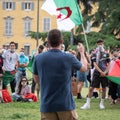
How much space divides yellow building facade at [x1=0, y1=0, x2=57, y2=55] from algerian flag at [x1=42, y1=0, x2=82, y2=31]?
6583 cm

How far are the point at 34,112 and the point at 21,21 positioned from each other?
69018 mm

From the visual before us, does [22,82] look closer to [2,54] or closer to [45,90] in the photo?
[2,54]

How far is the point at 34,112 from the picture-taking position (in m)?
11.2

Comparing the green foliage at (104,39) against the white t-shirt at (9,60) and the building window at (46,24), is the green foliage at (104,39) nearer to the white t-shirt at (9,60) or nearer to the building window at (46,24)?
the white t-shirt at (9,60)

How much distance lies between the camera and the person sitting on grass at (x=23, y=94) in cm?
1352

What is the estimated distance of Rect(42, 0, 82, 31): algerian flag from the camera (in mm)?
12802

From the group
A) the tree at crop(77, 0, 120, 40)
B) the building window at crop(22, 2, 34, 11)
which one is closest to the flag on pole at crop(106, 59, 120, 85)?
the tree at crop(77, 0, 120, 40)

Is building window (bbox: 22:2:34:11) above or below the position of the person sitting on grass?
above

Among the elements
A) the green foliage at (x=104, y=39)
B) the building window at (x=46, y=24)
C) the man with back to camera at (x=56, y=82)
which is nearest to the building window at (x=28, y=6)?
the building window at (x=46, y=24)

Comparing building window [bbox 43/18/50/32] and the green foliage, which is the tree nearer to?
the green foliage

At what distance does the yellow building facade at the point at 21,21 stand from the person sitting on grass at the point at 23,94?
214 feet

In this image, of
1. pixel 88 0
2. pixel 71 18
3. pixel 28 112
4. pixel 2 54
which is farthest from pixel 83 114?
pixel 88 0

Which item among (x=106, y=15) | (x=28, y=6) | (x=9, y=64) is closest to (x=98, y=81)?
(x=9, y=64)

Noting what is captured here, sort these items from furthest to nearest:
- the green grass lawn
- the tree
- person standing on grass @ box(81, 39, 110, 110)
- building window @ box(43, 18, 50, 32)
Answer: building window @ box(43, 18, 50, 32), the tree, person standing on grass @ box(81, 39, 110, 110), the green grass lawn
